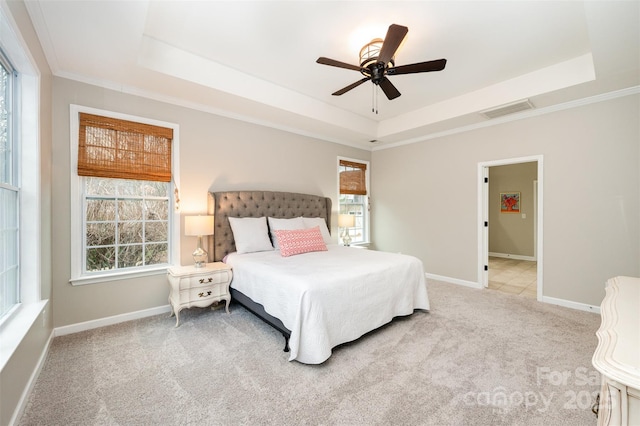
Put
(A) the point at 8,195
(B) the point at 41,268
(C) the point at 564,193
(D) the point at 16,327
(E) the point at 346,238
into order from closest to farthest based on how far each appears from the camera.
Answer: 1. (D) the point at 16,327
2. (A) the point at 8,195
3. (B) the point at 41,268
4. (C) the point at 564,193
5. (E) the point at 346,238

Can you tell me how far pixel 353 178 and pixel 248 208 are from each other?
2502mm

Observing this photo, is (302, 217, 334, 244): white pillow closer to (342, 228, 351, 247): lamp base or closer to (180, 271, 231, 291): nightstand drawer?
(342, 228, 351, 247): lamp base

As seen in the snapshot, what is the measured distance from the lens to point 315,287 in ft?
7.39

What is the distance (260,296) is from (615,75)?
4317 mm

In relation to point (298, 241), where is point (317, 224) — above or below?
above

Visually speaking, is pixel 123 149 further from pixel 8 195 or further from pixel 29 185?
pixel 8 195

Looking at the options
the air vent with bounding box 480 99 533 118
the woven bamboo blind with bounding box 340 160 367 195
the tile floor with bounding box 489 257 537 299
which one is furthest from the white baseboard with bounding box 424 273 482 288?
the air vent with bounding box 480 99 533 118

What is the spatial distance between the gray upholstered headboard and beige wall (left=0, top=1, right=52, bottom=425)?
155 cm

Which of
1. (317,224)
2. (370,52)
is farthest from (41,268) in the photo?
(370,52)

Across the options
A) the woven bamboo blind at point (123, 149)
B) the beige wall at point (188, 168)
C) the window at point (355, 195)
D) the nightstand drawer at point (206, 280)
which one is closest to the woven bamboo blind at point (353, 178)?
the window at point (355, 195)

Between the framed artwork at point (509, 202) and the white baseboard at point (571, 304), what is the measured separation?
157 inches

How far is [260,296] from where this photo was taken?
2.72 m

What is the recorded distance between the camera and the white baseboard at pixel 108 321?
274 cm

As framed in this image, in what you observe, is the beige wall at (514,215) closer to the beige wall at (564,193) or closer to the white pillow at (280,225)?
the beige wall at (564,193)
